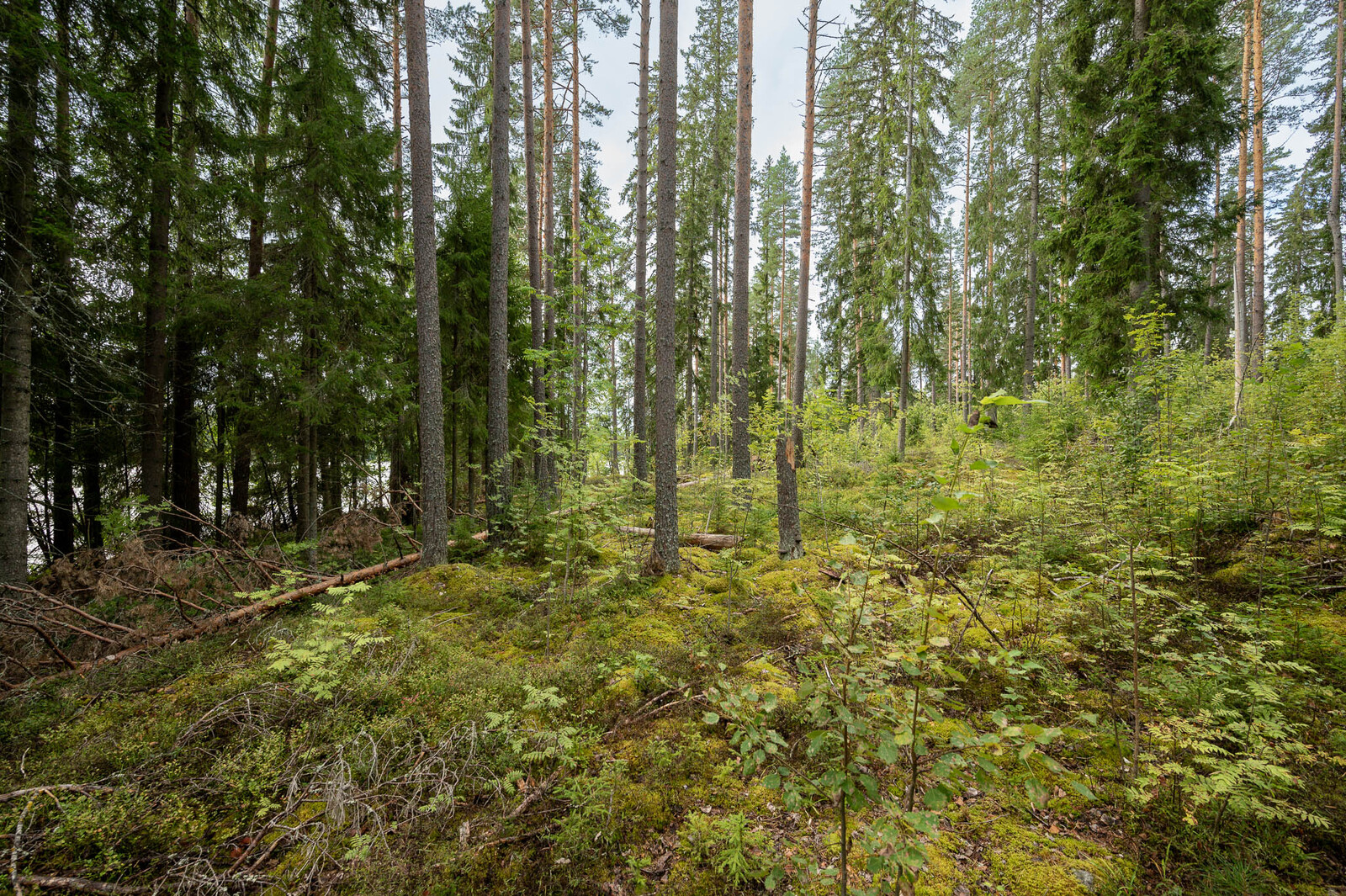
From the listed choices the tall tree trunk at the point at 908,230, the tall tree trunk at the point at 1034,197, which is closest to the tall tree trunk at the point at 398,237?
the tall tree trunk at the point at 908,230

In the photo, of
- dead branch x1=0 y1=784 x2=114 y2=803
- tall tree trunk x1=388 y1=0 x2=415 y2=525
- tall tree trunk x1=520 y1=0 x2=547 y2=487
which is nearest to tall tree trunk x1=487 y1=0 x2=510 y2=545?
Result: tall tree trunk x1=520 y1=0 x2=547 y2=487

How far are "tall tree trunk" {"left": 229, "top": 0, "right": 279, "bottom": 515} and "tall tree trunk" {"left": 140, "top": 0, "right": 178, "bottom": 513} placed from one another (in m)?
0.99

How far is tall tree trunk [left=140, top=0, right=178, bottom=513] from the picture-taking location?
6294 millimetres

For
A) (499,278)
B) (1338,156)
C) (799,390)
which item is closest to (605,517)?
(799,390)

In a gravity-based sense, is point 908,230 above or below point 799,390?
above

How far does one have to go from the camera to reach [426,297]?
22.2ft

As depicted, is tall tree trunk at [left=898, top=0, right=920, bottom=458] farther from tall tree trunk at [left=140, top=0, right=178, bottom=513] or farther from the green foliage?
tall tree trunk at [left=140, top=0, right=178, bottom=513]

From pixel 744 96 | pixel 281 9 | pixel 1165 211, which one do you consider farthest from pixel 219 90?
pixel 1165 211

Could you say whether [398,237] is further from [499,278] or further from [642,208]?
[642,208]

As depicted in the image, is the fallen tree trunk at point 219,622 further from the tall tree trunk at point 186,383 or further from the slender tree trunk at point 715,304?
the slender tree trunk at point 715,304

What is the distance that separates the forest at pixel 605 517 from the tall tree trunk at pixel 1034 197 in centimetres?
29

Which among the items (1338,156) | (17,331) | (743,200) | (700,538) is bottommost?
(700,538)

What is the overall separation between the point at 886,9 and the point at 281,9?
1380 cm

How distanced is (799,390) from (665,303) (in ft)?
9.82
